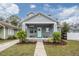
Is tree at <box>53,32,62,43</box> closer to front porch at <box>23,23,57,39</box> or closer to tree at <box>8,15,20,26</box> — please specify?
front porch at <box>23,23,57,39</box>

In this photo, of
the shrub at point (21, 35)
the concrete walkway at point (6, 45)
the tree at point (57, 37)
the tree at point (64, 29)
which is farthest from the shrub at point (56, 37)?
the concrete walkway at point (6, 45)

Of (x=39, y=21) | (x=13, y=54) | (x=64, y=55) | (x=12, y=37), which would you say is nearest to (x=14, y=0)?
(x=13, y=54)

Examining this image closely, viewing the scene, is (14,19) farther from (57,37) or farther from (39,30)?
(57,37)

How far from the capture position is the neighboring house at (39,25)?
15023 millimetres

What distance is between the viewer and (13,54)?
373 inches

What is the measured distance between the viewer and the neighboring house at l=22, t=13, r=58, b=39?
1502cm

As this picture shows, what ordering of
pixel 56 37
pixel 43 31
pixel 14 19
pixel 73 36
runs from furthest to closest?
→ 1. pixel 43 31
2. pixel 14 19
3. pixel 73 36
4. pixel 56 37

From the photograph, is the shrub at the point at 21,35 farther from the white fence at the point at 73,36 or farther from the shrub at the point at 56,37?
the white fence at the point at 73,36

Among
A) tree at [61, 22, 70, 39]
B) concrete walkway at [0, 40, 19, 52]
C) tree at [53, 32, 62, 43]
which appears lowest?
concrete walkway at [0, 40, 19, 52]

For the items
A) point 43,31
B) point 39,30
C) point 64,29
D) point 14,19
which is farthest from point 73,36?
point 14,19

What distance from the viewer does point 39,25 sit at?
1566 cm

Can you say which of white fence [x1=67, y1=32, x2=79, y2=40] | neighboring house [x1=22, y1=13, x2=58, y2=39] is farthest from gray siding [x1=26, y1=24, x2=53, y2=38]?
white fence [x1=67, y1=32, x2=79, y2=40]

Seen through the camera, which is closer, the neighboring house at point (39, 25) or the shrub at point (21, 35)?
the shrub at point (21, 35)

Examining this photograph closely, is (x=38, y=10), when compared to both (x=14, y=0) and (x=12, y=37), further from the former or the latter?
(x=14, y=0)
